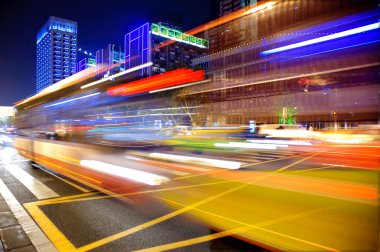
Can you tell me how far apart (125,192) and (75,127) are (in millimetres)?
2326

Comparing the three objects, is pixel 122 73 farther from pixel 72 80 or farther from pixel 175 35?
pixel 72 80

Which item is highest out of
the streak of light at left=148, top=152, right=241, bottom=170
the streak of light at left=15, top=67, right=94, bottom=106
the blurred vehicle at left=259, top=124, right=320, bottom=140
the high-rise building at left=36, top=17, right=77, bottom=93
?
the high-rise building at left=36, top=17, right=77, bottom=93

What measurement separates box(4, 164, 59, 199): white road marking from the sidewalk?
1.63 metres

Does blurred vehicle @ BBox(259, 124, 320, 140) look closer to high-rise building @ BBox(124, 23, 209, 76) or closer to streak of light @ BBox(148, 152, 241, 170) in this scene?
high-rise building @ BBox(124, 23, 209, 76)

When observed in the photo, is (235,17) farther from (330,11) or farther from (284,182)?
(284,182)

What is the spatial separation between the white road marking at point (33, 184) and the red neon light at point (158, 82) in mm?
2869

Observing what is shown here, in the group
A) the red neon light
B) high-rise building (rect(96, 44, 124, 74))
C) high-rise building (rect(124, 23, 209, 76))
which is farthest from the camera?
high-rise building (rect(96, 44, 124, 74))

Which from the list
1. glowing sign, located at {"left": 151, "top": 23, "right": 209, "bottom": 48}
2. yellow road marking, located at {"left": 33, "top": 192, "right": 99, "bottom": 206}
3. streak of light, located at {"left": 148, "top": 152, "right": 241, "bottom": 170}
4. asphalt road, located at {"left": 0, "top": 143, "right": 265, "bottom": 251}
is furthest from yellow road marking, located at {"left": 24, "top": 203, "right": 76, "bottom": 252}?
streak of light, located at {"left": 148, "top": 152, "right": 241, "bottom": 170}

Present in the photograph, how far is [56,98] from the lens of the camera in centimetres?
893

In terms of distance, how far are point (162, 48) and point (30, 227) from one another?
412 centimetres

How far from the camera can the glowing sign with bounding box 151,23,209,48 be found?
210 inches

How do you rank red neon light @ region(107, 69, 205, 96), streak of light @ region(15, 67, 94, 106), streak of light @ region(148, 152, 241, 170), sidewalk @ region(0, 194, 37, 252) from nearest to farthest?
1. sidewalk @ region(0, 194, 37, 252)
2. red neon light @ region(107, 69, 205, 96)
3. streak of light @ region(15, 67, 94, 106)
4. streak of light @ region(148, 152, 241, 170)

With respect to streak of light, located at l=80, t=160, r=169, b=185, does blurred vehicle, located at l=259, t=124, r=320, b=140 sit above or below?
above

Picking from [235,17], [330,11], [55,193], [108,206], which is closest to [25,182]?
[55,193]
